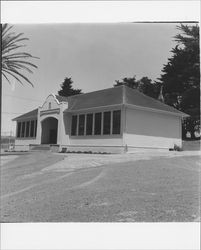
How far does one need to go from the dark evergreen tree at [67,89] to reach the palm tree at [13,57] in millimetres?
489

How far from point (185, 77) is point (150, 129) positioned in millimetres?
928

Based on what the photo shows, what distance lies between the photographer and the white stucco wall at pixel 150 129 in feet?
17.3

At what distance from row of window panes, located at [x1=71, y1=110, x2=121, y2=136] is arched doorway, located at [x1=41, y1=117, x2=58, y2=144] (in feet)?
0.94

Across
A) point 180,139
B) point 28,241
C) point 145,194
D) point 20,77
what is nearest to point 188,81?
point 180,139

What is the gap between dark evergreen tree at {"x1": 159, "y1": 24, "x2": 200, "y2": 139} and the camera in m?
5.05

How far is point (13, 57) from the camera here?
17.1 feet

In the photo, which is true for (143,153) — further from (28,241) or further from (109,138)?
(28,241)

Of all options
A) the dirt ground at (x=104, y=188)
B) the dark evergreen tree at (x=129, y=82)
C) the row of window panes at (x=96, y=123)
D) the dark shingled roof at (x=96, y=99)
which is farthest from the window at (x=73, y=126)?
the dark evergreen tree at (x=129, y=82)

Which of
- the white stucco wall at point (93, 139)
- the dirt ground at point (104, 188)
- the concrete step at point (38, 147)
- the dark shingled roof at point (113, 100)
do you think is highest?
the dark shingled roof at point (113, 100)

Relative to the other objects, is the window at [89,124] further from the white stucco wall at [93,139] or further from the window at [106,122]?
the window at [106,122]

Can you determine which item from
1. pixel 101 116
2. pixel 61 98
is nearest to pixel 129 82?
pixel 101 116

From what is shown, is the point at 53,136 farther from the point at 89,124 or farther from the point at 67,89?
the point at 67,89

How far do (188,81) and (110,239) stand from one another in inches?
98.8

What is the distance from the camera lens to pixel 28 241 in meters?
4.19
